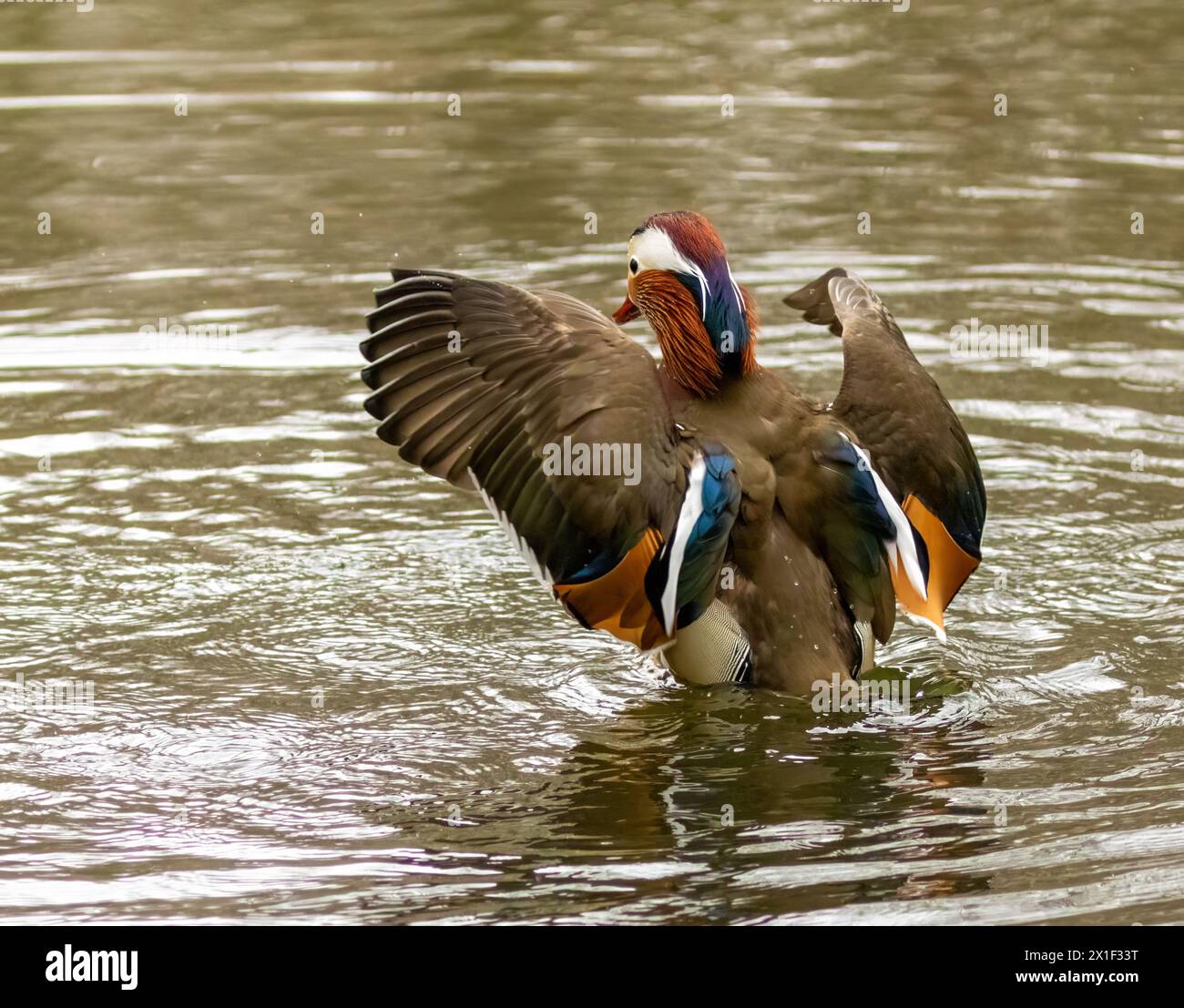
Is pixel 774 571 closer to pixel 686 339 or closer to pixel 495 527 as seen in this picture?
pixel 686 339

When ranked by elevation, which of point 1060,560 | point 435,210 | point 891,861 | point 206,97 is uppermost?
point 206,97

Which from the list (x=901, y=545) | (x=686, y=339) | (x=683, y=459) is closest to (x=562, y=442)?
(x=683, y=459)

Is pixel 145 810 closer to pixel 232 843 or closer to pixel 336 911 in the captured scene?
pixel 232 843

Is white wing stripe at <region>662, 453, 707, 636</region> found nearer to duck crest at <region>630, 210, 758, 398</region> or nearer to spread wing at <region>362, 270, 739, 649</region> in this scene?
spread wing at <region>362, 270, 739, 649</region>

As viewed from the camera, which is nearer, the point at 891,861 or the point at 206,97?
the point at 891,861

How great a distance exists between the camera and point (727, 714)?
7.41m

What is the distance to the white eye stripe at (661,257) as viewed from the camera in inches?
286

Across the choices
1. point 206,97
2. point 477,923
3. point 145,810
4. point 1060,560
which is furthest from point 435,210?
point 477,923

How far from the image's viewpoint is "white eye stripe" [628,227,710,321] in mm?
7266

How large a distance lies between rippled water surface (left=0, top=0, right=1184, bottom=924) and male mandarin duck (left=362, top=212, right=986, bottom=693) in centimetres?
42

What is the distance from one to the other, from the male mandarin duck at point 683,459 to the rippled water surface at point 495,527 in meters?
0.42

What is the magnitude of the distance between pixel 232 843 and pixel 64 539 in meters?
3.15

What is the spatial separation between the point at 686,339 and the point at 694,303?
14cm

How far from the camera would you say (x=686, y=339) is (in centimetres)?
735
